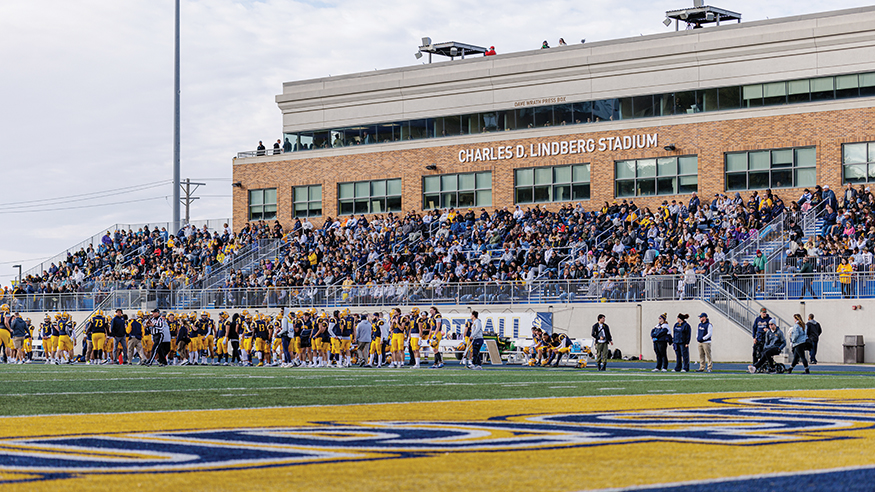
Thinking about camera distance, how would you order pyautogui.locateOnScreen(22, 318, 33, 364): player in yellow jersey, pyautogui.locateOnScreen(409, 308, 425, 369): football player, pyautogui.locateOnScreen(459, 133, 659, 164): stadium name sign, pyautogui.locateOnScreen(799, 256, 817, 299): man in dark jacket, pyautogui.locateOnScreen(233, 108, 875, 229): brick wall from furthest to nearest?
pyautogui.locateOnScreen(459, 133, 659, 164): stadium name sign
pyautogui.locateOnScreen(233, 108, 875, 229): brick wall
pyautogui.locateOnScreen(22, 318, 33, 364): player in yellow jersey
pyautogui.locateOnScreen(799, 256, 817, 299): man in dark jacket
pyautogui.locateOnScreen(409, 308, 425, 369): football player

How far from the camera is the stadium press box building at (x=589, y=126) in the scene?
3925cm

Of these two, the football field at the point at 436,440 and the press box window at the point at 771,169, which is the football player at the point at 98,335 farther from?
the press box window at the point at 771,169

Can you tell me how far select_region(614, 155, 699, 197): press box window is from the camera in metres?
41.7

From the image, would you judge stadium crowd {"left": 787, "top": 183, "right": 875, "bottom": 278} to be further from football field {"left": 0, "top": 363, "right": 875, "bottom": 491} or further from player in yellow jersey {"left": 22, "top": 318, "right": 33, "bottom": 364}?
player in yellow jersey {"left": 22, "top": 318, "right": 33, "bottom": 364}

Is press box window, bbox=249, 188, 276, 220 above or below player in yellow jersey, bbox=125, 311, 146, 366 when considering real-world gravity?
above

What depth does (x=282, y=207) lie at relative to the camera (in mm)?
51625

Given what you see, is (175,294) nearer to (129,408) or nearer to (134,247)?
(134,247)

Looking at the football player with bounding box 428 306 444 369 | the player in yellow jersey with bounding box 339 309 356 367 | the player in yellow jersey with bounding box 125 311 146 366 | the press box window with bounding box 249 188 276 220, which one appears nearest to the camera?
the football player with bounding box 428 306 444 369

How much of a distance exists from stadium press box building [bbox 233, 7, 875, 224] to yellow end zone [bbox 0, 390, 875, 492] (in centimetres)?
3017

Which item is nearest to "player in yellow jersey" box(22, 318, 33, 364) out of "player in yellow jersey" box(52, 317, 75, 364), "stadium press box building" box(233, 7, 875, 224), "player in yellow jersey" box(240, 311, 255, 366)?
"player in yellow jersey" box(52, 317, 75, 364)

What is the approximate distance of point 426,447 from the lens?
7055mm

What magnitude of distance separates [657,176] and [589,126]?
137 inches

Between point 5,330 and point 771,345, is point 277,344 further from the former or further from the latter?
point 771,345

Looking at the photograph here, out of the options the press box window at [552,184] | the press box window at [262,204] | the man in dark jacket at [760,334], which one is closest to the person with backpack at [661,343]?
the man in dark jacket at [760,334]
